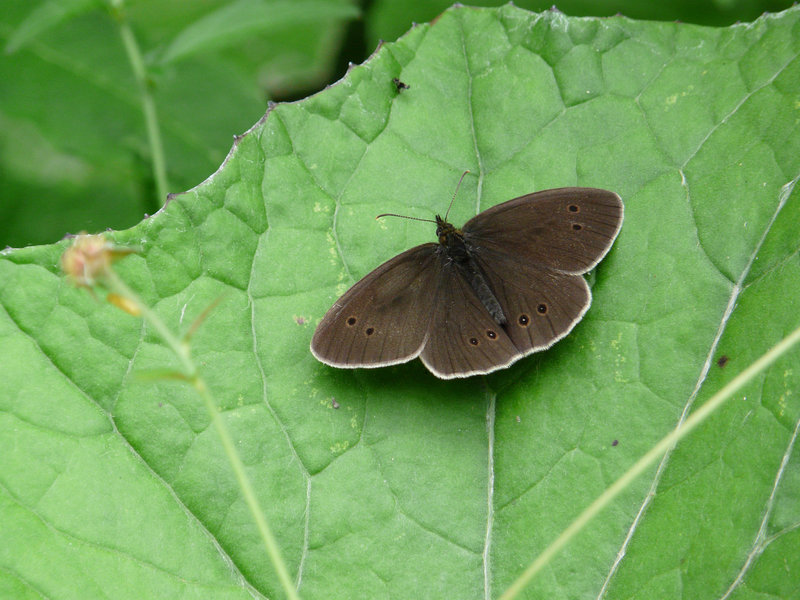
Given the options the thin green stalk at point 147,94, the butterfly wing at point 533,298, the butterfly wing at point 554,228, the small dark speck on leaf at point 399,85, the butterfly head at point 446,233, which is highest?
the thin green stalk at point 147,94

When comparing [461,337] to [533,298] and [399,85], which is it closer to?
Answer: [533,298]

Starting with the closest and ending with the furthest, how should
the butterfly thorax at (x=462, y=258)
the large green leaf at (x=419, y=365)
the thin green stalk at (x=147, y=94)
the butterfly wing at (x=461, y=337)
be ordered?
the large green leaf at (x=419, y=365)
the butterfly wing at (x=461, y=337)
the butterfly thorax at (x=462, y=258)
the thin green stalk at (x=147, y=94)

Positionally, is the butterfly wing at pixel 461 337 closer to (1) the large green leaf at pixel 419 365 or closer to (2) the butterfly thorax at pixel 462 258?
(2) the butterfly thorax at pixel 462 258

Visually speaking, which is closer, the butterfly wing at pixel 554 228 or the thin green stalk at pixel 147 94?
the butterfly wing at pixel 554 228

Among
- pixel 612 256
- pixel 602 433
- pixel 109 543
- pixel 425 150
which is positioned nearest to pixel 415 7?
pixel 425 150

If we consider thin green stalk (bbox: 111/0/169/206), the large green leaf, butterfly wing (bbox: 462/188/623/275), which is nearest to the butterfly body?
butterfly wing (bbox: 462/188/623/275)

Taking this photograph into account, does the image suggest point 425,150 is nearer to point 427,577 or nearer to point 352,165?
point 352,165

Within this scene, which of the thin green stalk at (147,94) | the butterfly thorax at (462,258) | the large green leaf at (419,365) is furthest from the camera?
the thin green stalk at (147,94)

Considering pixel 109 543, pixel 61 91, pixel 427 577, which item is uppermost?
pixel 61 91

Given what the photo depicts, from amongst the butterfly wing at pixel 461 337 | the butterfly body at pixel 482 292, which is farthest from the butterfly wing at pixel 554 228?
the butterfly wing at pixel 461 337
